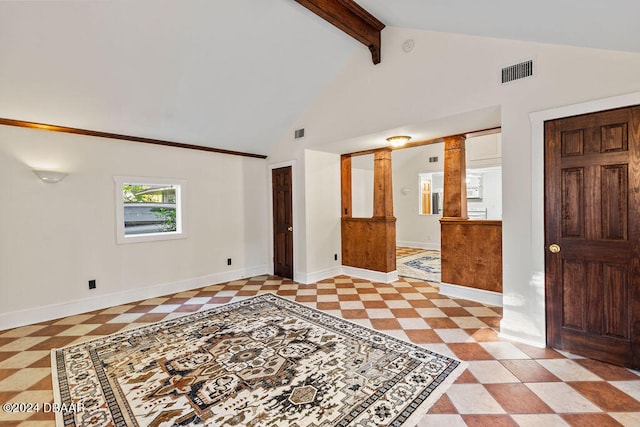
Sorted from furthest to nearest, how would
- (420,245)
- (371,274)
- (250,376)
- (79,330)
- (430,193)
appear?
(430,193) → (420,245) → (371,274) → (79,330) → (250,376)

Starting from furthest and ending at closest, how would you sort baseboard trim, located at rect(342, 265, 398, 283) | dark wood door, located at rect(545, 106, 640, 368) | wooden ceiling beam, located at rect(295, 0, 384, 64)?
baseboard trim, located at rect(342, 265, 398, 283), wooden ceiling beam, located at rect(295, 0, 384, 64), dark wood door, located at rect(545, 106, 640, 368)

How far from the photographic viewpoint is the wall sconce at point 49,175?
11.3 feet

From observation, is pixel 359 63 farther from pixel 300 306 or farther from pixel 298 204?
pixel 300 306

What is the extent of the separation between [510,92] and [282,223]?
13.5ft

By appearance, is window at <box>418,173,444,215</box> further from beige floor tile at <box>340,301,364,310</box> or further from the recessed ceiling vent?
the recessed ceiling vent

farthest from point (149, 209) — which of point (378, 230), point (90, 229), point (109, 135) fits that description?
point (378, 230)

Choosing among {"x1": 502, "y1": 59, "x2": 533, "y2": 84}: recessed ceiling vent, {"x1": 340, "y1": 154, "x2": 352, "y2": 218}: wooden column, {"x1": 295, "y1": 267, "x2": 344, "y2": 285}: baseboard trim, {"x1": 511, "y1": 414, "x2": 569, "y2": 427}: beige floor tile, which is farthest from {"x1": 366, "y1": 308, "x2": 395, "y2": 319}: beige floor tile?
{"x1": 502, "y1": 59, "x2": 533, "y2": 84}: recessed ceiling vent

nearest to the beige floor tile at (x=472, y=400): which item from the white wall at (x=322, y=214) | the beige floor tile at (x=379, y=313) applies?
the beige floor tile at (x=379, y=313)

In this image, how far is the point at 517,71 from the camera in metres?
2.79

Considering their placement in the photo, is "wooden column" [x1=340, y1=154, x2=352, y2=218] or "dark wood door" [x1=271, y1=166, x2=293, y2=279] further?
"wooden column" [x1=340, y1=154, x2=352, y2=218]

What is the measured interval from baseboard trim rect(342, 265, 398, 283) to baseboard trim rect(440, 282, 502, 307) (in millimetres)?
Answer: 942

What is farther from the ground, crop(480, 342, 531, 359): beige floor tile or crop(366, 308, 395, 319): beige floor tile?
crop(366, 308, 395, 319): beige floor tile

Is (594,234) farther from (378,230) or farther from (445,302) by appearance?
(378,230)

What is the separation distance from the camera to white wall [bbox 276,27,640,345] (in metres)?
2.45
